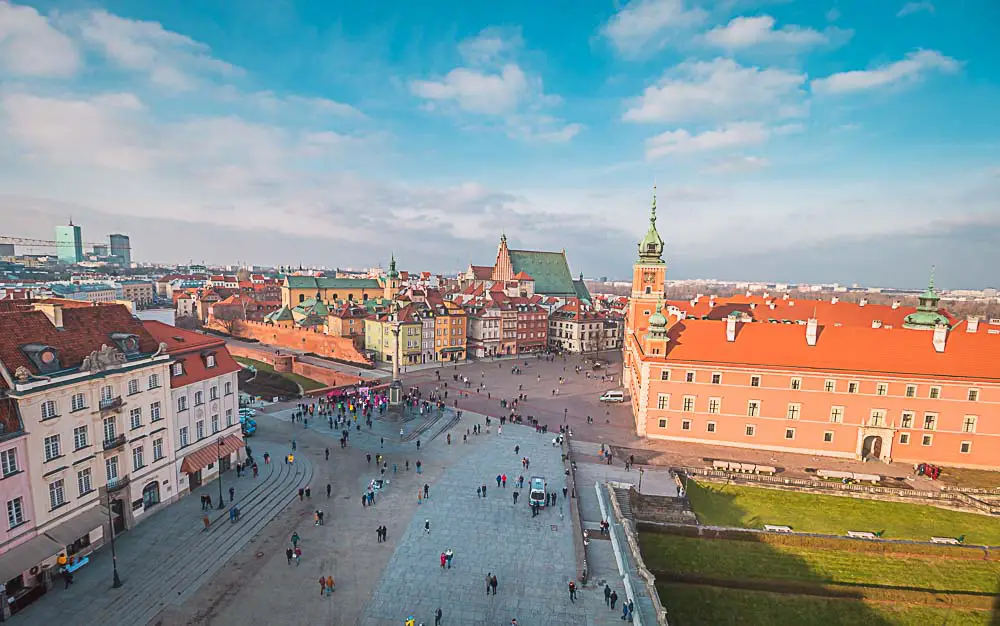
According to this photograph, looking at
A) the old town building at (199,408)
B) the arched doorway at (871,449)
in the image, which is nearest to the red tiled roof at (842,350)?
the arched doorway at (871,449)

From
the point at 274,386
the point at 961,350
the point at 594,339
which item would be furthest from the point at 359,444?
the point at 594,339

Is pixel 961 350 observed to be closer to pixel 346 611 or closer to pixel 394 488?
pixel 394 488

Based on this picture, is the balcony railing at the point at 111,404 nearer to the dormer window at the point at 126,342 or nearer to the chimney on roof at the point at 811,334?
the dormer window at the point at 126,342

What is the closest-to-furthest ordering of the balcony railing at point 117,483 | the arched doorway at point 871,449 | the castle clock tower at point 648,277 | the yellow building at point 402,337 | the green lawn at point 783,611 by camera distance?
1. the green lawn at point 783,611
2. the balcony railing at point 117,483
3. the arched doorway at point 871,449
4. the castle clock tower at point 648,277
5. the yellow building at point 402,337

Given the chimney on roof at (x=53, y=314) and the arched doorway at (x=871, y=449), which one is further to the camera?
the arched doorway at (x=871, y=449)

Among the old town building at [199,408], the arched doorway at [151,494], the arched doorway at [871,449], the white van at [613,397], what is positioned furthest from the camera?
the white van at [613,397]

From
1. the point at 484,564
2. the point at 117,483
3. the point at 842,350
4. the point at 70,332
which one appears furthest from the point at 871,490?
the point at 70,332

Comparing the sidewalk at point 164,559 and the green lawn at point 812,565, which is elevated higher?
the sidewalk at point 164,559
